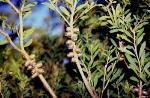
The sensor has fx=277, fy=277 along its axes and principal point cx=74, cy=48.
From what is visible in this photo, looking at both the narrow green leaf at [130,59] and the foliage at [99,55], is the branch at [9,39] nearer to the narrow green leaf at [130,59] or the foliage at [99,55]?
the foliage at [99,55]

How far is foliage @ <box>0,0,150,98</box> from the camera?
219 centimetres

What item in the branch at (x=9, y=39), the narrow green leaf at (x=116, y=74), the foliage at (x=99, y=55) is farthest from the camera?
the narrow green leaf at (x=116, y=74)

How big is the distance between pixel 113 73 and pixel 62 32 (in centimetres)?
167

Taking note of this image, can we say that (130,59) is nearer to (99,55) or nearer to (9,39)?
(99,55)

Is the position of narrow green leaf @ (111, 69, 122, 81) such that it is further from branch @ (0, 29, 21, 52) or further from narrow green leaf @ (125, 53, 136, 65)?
branch @ (0, 29, 21, 52)

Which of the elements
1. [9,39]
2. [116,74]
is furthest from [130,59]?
[9,39]

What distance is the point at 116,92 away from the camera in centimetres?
269

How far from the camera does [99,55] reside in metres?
2.77

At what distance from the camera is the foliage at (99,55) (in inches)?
86.0

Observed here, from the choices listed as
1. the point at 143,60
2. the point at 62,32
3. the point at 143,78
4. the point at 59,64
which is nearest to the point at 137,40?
the point at 143,60

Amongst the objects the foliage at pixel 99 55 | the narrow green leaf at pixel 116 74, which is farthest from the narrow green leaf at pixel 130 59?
the narrow green leaf at pixel 116 74

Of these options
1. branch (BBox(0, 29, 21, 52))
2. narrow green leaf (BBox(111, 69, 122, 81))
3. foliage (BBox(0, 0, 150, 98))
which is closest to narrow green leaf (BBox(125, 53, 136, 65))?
foliage (BBox(0, 0, 150, 98))

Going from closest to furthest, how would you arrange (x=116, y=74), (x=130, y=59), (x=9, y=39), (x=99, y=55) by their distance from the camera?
(x=9, y=39)
(x=130, y=59)
(x=116, y=74)
(x=99, y=55)

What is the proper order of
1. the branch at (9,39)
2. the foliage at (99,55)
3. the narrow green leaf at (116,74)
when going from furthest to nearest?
the narrow green leaf at (116,74) < the foliage at (99,55) < the branch at (9,39)
